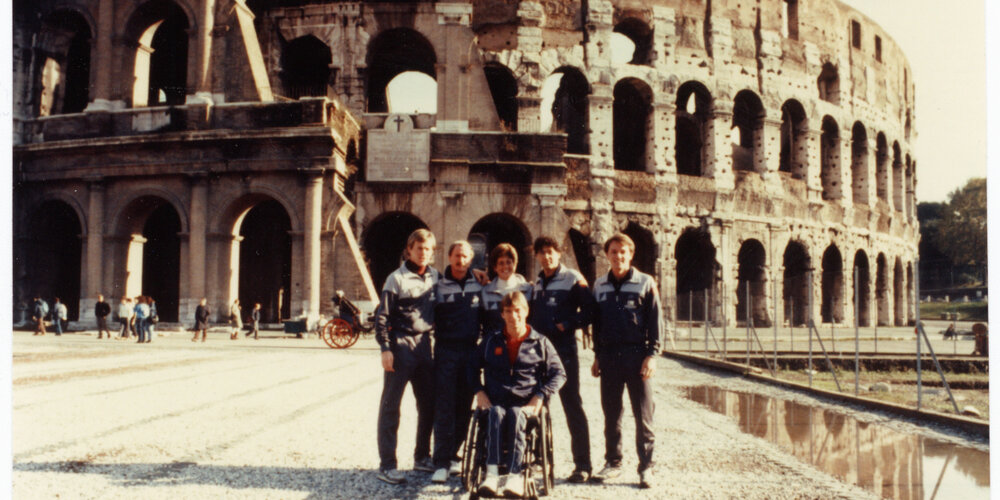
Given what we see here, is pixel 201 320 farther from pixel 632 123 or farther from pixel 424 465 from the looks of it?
pixel 632 123

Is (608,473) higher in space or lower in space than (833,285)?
lower

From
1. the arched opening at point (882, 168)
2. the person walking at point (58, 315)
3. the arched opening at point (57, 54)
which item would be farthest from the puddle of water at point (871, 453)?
the arched opening at point (882, 168)

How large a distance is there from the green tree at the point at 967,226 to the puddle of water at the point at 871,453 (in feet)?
5.54

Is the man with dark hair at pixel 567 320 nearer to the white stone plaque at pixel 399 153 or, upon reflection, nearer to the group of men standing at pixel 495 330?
the group of men standing at pixel 495 330

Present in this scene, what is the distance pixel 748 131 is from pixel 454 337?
98.8ft

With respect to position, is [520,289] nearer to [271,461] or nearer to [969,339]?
[271,461]

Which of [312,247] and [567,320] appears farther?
[312,247]

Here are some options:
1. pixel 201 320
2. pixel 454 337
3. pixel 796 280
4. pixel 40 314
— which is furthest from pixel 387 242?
pixel 454 337

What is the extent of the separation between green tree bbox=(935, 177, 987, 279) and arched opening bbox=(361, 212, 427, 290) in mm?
15333

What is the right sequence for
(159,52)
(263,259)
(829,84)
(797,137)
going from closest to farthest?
1. (263,259)
2. (159,52)
3. (797,137)
4. (829,84)

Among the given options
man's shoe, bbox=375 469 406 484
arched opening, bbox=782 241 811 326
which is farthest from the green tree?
arched opening, bbox=782 241 811 326

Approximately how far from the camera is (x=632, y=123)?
2752 cm

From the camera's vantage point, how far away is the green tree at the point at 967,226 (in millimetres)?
5893

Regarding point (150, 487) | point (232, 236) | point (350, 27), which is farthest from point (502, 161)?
point (150, 487)
